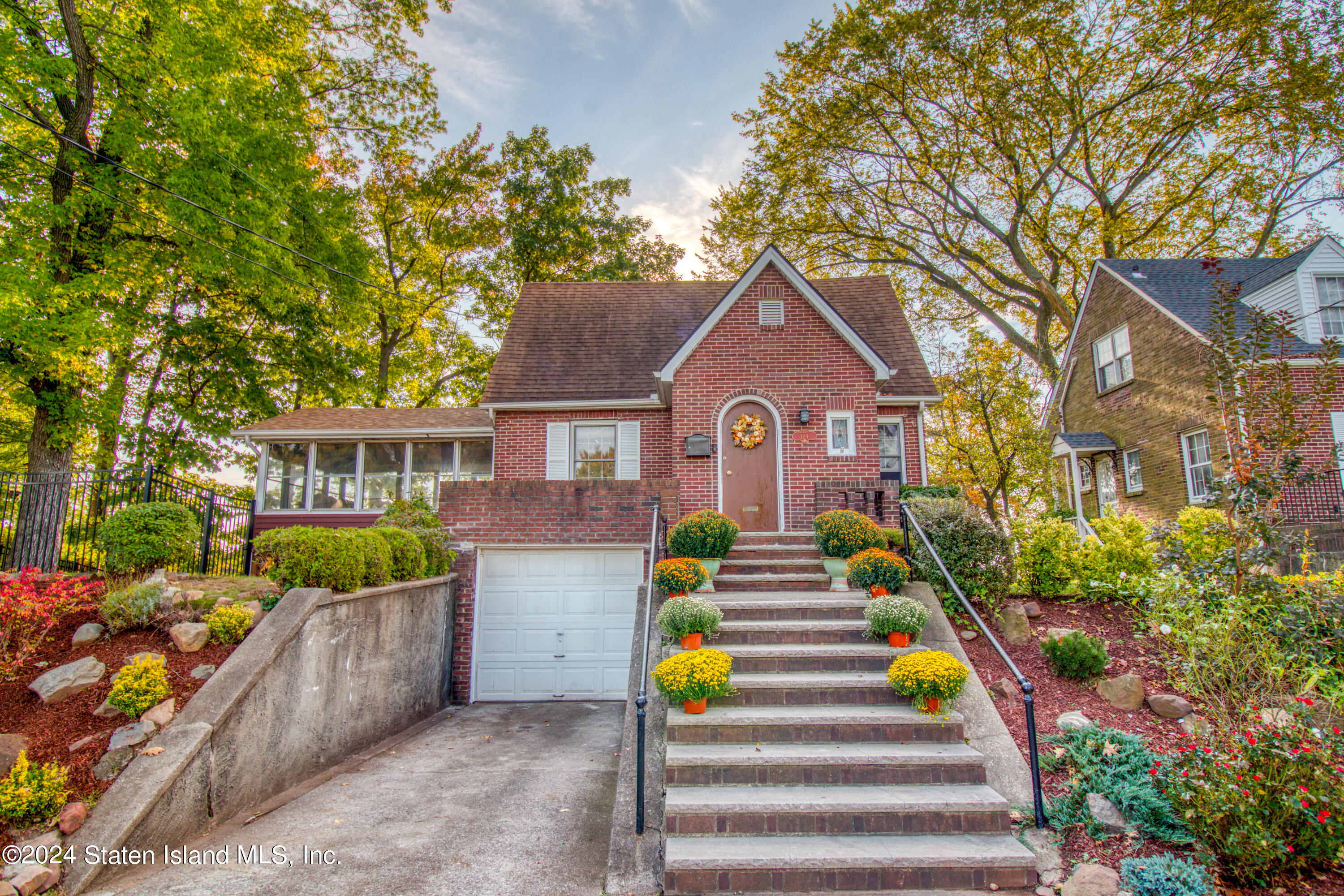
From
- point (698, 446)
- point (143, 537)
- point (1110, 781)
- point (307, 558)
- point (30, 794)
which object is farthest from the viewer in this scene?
point (698, 446)

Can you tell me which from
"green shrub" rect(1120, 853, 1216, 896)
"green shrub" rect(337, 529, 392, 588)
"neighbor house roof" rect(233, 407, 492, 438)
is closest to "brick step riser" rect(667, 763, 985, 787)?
"green shrub" rect(1120, 853, 1216, 896)

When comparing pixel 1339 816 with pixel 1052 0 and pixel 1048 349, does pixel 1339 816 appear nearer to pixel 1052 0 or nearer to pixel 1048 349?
pixel 1048 349

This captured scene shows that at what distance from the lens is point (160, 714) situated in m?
4.70

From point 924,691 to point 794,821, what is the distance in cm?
154

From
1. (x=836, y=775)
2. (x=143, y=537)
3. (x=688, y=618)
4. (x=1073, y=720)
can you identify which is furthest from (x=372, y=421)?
(x=1073, y=720)

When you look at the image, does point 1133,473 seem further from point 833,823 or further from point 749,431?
point 833,823

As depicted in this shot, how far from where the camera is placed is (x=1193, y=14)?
1727 centimetres

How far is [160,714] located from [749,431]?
8.13 metres

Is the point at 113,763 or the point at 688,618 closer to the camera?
the point at 113,763

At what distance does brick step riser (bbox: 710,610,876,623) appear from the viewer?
21.4 feet

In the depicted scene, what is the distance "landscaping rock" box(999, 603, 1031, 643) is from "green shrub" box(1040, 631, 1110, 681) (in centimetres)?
58

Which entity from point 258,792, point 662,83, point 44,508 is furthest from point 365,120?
point 258,792

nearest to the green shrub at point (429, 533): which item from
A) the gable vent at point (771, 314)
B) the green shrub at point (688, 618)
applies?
the green shrub at point (688, 618)

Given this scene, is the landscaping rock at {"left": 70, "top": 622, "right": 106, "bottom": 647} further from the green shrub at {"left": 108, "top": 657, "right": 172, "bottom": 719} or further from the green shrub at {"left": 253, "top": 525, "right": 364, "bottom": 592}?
the green shrub at {"left": 253, "top": 525, "right": 364, "bottom": 592}
